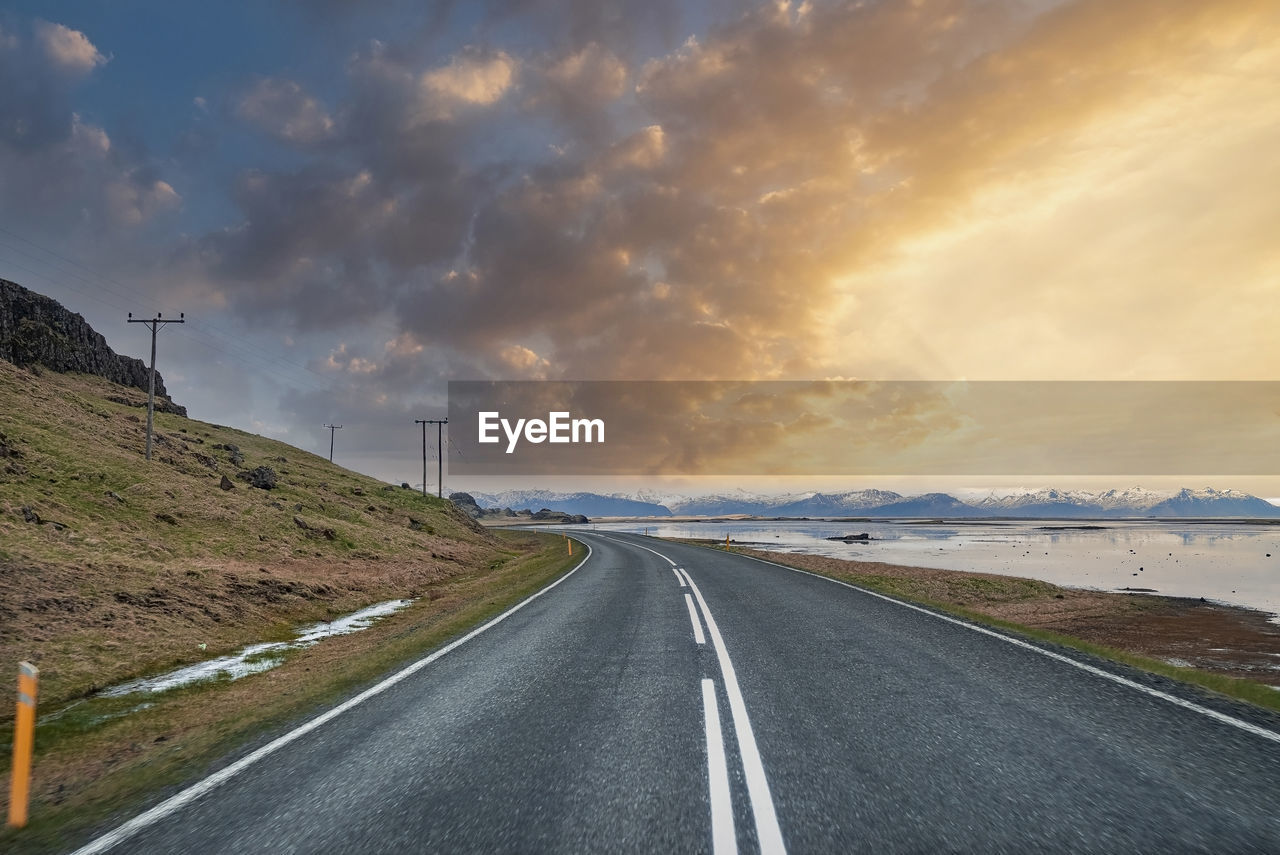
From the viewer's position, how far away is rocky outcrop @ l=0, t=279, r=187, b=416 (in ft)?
192

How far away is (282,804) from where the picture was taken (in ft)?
14.6

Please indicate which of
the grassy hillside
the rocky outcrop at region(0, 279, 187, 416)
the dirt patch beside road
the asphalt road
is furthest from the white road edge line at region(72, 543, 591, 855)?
the rocky outcrop at region(0, 279, 187, 416)

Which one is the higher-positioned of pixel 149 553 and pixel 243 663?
pixel 149 553

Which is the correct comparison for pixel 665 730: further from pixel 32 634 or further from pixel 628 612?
pixel 32 634

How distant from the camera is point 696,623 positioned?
38.7ft

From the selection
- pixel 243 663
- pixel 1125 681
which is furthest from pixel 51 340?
pixel 1125 681

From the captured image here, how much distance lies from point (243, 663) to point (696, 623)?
9227 millimetres

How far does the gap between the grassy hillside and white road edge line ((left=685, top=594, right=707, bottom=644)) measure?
1023cm

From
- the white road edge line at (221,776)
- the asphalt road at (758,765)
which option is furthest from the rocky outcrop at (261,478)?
the asphalt road at (758,765)

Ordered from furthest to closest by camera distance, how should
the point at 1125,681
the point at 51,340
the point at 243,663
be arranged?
the point at 51,340, the point at 243,663, the point at 1125,681

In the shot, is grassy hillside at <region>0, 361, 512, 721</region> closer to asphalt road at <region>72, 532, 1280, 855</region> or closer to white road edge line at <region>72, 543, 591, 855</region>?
white road edge line at <region>72, 543, 591, 855</region>

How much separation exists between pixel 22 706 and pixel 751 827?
549 cm

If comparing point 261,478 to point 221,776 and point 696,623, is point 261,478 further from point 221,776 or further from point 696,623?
point 221,776

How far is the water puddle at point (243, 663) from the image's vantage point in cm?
1021
